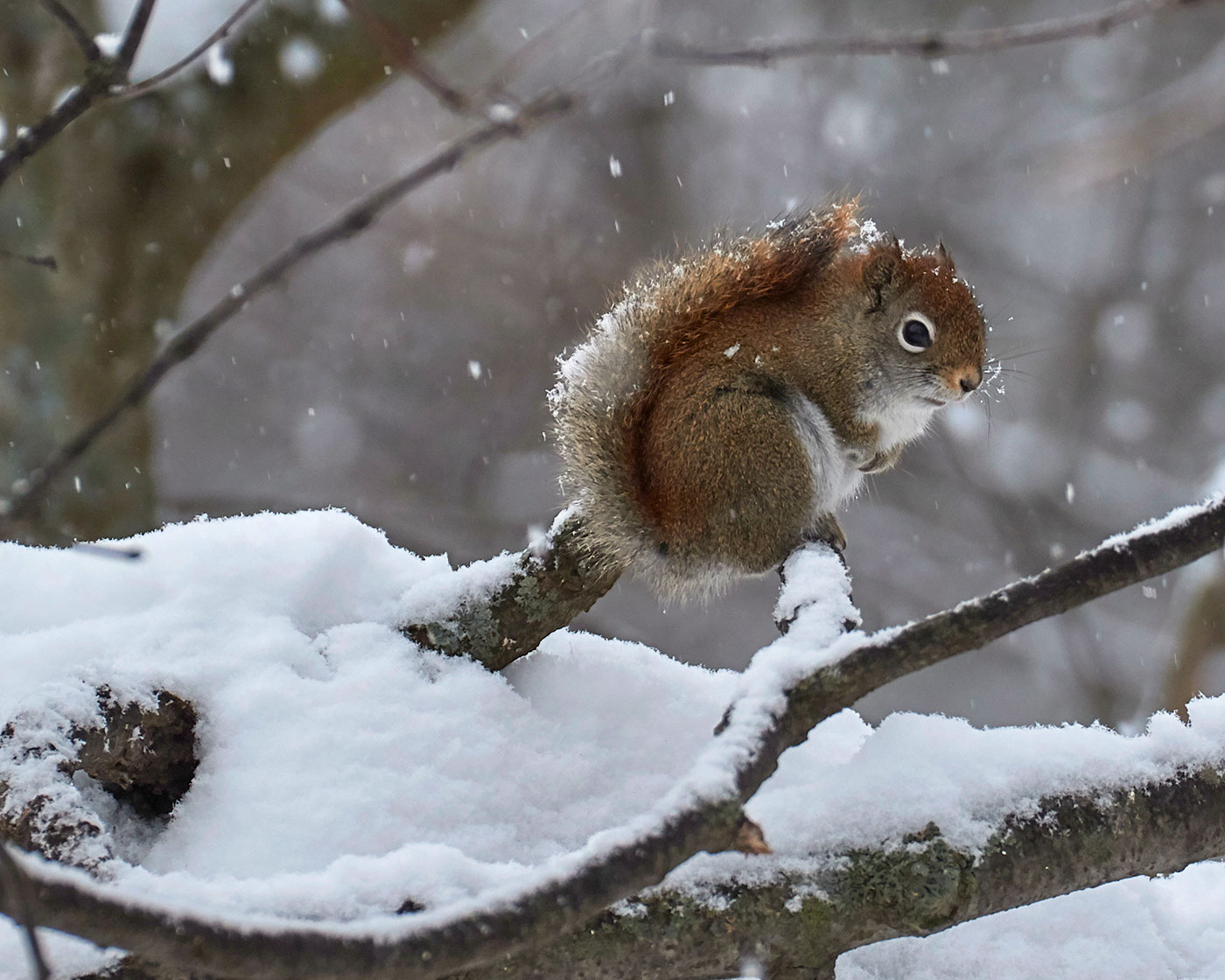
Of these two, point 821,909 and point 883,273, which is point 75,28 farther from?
point 883,273

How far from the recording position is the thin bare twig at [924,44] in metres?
0.58

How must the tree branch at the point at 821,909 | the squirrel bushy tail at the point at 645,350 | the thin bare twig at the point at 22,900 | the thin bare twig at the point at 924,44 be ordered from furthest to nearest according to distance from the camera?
the squirrel bushy tail at the point at 645,350 → the tree branch at the point at 821,909 → the thin bare twig at the point at 924,44 → the thin bare twig at the point at 22,900

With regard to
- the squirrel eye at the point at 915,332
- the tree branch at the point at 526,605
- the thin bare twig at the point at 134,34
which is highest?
the squirrel eye at the point at 915,332

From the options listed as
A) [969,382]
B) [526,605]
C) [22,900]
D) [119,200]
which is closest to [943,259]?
[969,382]

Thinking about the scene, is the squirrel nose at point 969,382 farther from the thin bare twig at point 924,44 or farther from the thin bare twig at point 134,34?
the thin bare twig at point 134,34

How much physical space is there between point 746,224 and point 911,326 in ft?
6.75

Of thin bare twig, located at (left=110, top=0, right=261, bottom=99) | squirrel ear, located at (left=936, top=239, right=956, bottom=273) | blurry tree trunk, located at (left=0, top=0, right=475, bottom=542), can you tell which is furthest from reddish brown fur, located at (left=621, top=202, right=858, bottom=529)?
blurry tree trunk, located at (left=0, top=0, right=475, bottom=542)

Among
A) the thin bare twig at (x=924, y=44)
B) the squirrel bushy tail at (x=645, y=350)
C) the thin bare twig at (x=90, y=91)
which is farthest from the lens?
the squirrel bushy tail at (x=645, y=350)

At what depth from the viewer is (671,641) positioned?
4.59 m

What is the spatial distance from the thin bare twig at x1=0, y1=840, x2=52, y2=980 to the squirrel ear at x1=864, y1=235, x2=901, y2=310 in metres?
1.32

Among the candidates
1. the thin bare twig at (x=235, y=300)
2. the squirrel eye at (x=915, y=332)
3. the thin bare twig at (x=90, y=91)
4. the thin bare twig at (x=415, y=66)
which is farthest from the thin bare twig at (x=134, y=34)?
the squirrel eye at (x=915, y=332)

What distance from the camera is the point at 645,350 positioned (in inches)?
57.0

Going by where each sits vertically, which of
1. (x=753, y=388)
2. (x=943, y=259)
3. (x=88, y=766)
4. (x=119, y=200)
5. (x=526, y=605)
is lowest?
(x=88, y=766)

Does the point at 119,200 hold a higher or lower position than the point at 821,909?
higher
